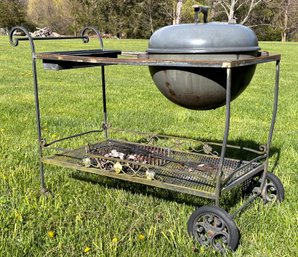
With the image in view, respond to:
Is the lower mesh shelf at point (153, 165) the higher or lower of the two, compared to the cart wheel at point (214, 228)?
higher

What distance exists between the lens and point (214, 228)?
2.64 m

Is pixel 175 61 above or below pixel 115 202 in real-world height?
above

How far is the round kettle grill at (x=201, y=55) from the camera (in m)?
2.49

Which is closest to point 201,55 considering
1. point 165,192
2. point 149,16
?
point 165,192

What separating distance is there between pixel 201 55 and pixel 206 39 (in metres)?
0.10

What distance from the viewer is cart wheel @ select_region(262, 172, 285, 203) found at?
328 cm

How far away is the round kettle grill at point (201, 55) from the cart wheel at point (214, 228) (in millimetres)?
695

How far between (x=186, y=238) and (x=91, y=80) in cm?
749

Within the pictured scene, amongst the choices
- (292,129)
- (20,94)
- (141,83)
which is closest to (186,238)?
(292,129)

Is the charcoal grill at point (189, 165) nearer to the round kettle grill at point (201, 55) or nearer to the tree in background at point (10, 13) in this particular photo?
the round kettle grill at point (201, 55)

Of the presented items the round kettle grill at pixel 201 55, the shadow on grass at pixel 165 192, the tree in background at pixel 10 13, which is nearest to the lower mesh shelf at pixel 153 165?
the shadow on grass at pixel 165 192

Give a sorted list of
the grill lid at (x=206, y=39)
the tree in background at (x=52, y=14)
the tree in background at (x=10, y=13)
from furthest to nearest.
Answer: the tree in background at (x=52, y=14), the tree in background at (x=10, y=13), the grill lid at (x=206, y=39)

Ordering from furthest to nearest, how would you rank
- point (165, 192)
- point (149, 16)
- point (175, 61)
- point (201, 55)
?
point (149, 16), point (165, 192), point (201, 55), point (175, 61)

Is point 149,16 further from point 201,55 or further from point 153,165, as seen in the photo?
point 201,55
